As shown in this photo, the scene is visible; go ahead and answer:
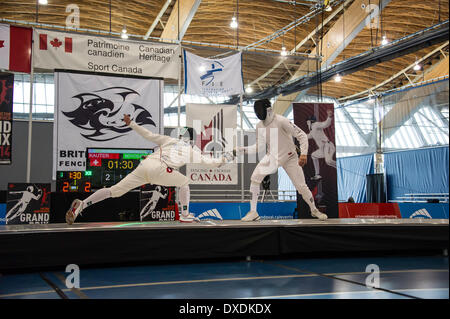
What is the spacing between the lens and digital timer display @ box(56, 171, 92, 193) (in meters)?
6.41

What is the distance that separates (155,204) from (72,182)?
134 cm

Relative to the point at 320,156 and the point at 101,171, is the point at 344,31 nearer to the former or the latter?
the point at 320,156

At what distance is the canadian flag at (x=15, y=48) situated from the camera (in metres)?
7.11

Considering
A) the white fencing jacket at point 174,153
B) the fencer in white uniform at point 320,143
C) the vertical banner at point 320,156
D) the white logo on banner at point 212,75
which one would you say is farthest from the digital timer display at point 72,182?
the fencer in white uniform at point 320,143

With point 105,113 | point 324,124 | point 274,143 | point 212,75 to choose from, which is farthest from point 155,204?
point 324,124

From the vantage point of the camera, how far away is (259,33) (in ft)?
55.7

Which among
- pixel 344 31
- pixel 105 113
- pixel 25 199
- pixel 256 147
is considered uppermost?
pixel 344 31

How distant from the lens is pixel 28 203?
602cm

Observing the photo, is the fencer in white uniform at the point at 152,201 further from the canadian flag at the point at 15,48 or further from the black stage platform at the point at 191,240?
the canadian flag at the point at 15,48

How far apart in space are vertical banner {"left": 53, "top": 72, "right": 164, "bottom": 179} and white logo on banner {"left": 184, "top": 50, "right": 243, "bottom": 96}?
648mm

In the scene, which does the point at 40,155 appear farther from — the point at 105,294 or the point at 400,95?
the point at 400,95

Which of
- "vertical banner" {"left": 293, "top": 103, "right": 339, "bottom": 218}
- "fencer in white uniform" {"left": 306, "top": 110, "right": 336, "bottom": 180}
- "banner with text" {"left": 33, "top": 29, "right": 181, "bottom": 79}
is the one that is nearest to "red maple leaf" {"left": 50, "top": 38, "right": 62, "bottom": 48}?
"banner with text" {"left": 33, "top": 29, "right": 181, "bottom": 79}

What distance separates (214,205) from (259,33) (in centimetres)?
989

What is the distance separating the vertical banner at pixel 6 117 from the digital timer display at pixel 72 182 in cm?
135
